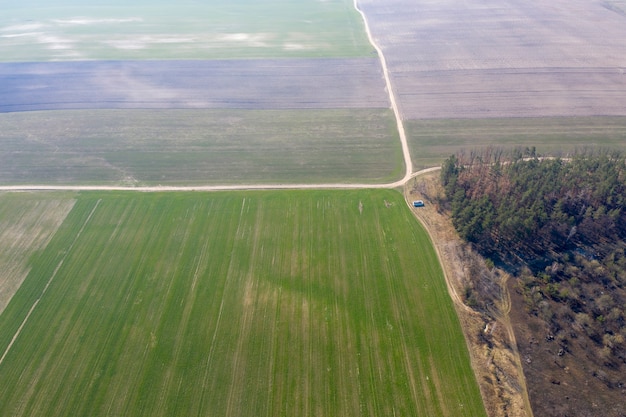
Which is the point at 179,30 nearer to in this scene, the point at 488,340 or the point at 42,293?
the point at 42,293

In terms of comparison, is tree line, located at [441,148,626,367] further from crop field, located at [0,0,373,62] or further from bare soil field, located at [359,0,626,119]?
crop field, located at [0,0,373,62]

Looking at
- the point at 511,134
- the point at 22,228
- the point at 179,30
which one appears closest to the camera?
the point at 22,228

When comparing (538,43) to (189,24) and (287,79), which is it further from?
(189,24)

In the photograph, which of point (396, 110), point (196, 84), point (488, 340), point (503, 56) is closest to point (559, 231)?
point (488, 340)

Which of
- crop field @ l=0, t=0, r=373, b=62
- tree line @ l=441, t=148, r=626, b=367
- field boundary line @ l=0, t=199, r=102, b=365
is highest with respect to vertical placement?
crop field @ l=0, t=0, r=373, b=62

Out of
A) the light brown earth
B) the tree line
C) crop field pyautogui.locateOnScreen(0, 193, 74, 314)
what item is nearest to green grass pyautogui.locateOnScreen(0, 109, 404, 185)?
crop field pyautogui.locateOnScreen(0, 193, 74, 314)

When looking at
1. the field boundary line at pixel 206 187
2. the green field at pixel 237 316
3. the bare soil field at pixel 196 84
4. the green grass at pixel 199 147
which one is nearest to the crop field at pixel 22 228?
the green field at pixel 237 316
